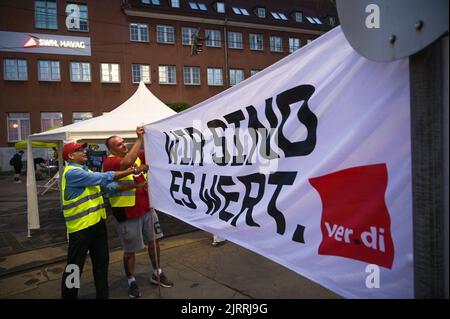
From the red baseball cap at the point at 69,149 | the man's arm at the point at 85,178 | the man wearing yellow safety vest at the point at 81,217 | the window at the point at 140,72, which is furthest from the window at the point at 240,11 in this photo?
the man's arm at the point at 85,178

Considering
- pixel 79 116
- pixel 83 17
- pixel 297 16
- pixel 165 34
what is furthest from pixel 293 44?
pixel 79 116

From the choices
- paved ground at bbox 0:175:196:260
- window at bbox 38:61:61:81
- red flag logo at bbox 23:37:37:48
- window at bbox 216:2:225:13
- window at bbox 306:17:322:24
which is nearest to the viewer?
paved ground at bbox 0:175:196:260

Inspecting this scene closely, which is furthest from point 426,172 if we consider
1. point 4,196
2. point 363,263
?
point 4,196

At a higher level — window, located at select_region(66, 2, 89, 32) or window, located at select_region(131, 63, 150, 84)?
window, located at select_region(66, 2, 89, 32)

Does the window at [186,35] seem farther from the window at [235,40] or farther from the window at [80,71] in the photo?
the window at [80,71]

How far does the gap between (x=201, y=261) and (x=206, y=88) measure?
27.7 meters

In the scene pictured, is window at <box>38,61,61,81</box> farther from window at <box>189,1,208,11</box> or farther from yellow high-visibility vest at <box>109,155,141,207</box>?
yellow high-visibility vest at <box>109,155,141,207</box>

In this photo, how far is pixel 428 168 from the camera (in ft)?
4.74

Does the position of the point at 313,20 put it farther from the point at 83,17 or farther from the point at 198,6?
Result: the point at 83,17

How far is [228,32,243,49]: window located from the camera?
3300 cm

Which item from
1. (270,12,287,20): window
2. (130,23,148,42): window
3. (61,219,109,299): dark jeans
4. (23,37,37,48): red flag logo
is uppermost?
(270,12,287,20): window

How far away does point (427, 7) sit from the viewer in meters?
1.32

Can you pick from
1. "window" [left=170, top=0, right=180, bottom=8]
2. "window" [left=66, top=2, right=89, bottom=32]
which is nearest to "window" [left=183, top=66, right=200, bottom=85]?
"window" [left=170, top=0, right=180, bottom=8]

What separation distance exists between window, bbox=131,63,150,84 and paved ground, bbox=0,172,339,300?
2312cm
